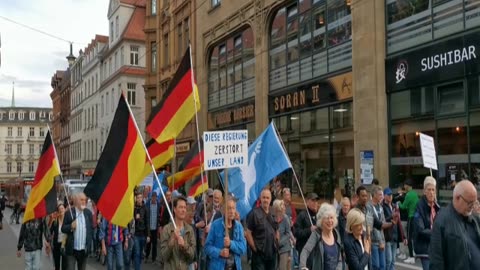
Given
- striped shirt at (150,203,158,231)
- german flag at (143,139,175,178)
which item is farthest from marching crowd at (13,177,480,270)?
german flag at (143,139,175,178)

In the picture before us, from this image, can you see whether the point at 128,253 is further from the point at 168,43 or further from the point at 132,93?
the point at 132,93

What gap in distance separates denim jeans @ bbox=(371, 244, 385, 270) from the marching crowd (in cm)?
2

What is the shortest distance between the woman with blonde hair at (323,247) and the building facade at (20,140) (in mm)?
123403

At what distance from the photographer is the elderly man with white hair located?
7.36 meters

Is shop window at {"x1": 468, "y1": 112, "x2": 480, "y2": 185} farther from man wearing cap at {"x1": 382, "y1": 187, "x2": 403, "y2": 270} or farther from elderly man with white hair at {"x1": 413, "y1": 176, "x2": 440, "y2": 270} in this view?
elderly man with white hair at {"x1": 413, "y1": 176, "x2": 440, "y2": 270}

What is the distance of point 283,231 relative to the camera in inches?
348

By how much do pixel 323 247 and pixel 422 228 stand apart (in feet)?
6.53

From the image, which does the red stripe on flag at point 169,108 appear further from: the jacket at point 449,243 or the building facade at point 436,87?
the building facade at point 436,87

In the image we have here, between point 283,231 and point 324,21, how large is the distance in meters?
12.2

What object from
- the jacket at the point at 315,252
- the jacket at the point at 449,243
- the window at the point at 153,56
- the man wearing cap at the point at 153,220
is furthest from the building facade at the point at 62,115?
the jacket at the point at 449,243

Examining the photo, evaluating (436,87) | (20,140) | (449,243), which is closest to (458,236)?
(449,243)

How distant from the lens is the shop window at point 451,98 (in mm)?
13742

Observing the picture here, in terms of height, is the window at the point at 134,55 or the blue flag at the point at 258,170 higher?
the window at the point at 134,55

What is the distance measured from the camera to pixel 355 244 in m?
6.14
